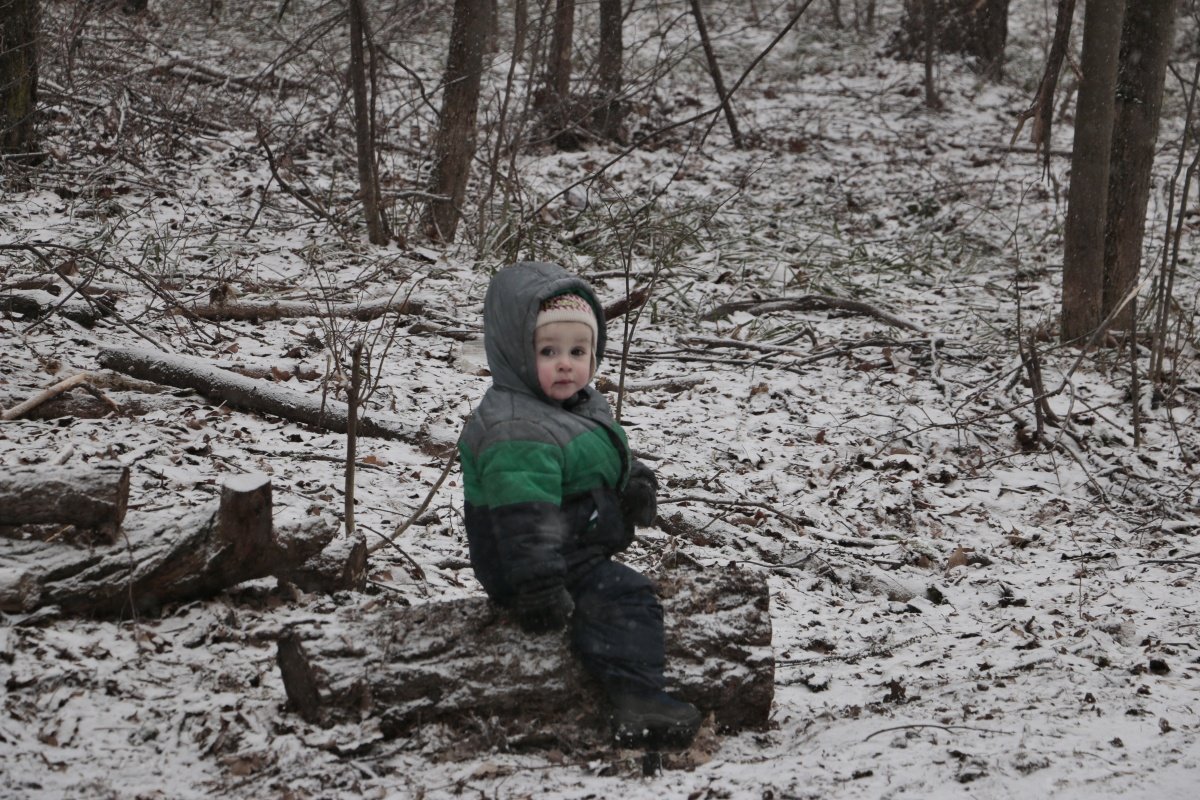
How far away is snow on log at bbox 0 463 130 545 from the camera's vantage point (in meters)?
3.10

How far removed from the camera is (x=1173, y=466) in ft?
18.9

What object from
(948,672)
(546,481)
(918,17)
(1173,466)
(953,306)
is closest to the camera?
(546,481)

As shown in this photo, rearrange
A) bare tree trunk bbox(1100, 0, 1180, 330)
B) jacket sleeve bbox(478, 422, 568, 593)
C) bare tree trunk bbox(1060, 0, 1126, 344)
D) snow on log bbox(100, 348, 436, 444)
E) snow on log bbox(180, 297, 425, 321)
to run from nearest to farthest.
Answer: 1. jacket sleeve bbox(478, 422, 568, 593)
2. snow on log bbox(100, 348, 436, 444)
3. snow on log bbox(180, 297, 425, 321)
4. bare tree trunk bbox(1060, 0, 1126, 344)
5. bare tree trunk bbox(1100, 0, 1180, 330)

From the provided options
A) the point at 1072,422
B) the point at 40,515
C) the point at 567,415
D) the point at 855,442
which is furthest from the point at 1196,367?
the point at 40,515

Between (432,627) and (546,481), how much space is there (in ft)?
1.86

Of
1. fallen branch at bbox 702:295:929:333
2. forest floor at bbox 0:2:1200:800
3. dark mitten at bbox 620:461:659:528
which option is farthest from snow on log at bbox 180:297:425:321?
dark mitten at bbox 620:461:659:528

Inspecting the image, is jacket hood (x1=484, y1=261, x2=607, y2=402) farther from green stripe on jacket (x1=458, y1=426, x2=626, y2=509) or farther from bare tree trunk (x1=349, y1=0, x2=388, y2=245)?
bare tree trunk (x1=349, y1=0, x2=388, y2=245)

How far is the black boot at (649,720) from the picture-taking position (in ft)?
9.33

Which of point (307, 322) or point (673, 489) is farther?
point (307, 322)

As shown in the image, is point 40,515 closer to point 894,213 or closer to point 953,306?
point 953,306

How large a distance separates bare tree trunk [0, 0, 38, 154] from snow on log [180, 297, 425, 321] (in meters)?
3.18

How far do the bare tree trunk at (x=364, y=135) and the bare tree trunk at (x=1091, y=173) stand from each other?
5.06 m

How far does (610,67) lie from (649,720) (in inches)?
415

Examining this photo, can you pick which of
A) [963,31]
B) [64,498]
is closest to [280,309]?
[64,498]
